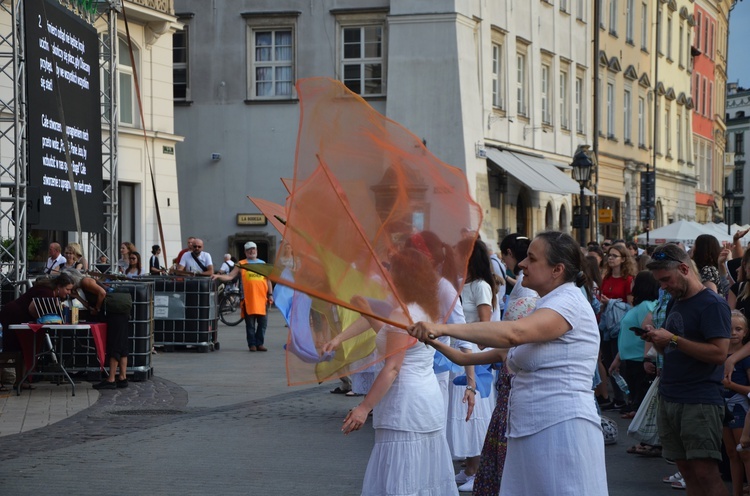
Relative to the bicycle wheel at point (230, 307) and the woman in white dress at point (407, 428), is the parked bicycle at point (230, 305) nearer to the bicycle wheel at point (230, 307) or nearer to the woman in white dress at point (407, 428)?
the bicycle wheel at point (230, 307)

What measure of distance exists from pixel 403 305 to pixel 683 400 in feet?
7.94

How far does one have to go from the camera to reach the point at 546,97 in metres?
40.4

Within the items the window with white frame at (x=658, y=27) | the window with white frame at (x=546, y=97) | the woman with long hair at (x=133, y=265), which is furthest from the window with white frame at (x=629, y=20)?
the woman with long hair at (x=133, y=265)

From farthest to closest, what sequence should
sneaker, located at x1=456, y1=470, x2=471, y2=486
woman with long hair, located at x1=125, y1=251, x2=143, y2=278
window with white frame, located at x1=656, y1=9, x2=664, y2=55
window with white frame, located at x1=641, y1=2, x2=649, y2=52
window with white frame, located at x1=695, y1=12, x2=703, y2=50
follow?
window with white frame, located at x1=695, y1=12, x2=703, y2=50 → window with white frame, located at x1=656, y1=9, x2=664, y2=55 → window with white frame, located at x1=641, y1=2, x2=649, y2=52 → woman with long hair, located at x1=125, y1=251, x2=143, y2=278 → sneaker, located at x1=456, y1=470, x2=471, y2=486

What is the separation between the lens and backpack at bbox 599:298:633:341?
510 inches

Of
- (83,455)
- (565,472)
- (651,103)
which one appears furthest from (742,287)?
(651,103)

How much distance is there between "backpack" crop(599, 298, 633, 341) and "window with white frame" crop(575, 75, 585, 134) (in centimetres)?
3133

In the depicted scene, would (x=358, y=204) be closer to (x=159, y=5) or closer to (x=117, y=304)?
(x=117, y=304)

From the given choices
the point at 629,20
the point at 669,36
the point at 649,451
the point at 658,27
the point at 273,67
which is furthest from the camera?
the point at 669,36

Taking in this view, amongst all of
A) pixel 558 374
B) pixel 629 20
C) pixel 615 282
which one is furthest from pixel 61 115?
pixel 629 20

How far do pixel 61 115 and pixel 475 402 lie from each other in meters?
A: 8.61

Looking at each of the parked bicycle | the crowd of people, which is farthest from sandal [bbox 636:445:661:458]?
the parked bicycle

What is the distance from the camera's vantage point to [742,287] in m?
8.43

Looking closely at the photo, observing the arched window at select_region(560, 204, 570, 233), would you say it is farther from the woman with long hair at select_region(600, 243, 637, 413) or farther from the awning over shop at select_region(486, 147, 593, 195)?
the woman with long hair at select_region(600, 243, 637, 413)
